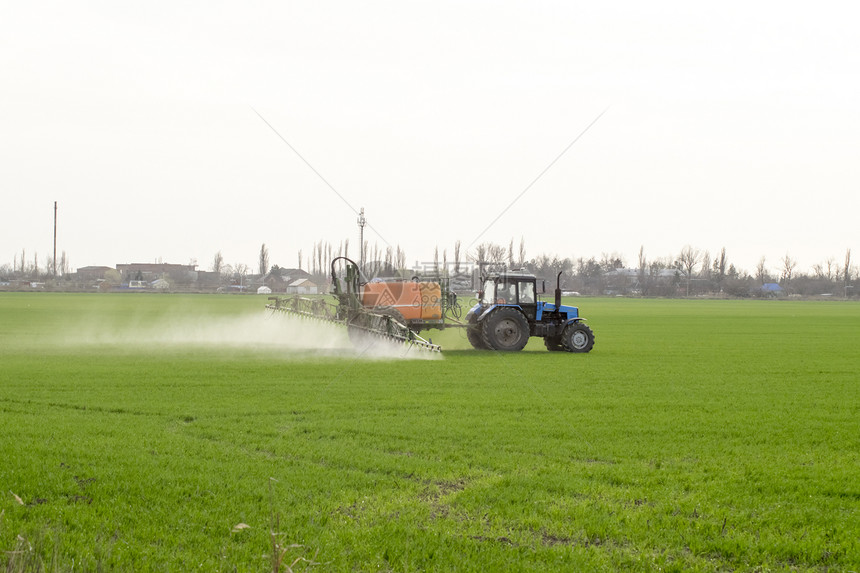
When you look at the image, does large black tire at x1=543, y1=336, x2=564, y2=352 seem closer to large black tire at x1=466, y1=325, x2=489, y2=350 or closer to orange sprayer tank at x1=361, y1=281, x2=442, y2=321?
large black tire at x1=466, y1=325, x2=489, y2=350

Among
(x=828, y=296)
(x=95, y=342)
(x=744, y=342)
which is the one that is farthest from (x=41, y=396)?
(x=828, y=296)

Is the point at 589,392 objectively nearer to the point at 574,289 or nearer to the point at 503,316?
the point at 503,316

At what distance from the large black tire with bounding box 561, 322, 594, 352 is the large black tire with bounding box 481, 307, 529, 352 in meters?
1.53

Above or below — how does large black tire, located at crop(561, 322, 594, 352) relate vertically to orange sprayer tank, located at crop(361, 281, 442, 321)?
below

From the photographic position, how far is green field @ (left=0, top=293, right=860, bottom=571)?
688 centimetres

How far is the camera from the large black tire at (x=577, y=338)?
25.1 meters

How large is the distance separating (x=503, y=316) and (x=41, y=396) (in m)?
13.6

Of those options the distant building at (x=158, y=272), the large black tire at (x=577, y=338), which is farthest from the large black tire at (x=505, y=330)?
the distant building at (x=158, y=272)

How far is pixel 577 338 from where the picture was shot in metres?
25.2

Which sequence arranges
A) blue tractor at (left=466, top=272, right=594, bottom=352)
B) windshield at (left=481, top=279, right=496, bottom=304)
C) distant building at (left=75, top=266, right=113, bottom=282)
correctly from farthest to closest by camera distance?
distant building at (left=75, top=266, right=113, bottom=282)
windshield at (left=481, top=279, right=496, bottom=304)
blue tractor at (left=466, top=272, right=594, bottom=352)

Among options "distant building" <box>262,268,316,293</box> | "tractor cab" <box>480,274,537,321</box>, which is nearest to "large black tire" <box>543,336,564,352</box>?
"tractor cab" <box>480,274,537,321</box>

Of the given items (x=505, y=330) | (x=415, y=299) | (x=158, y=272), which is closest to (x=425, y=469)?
(x=505, y=330)

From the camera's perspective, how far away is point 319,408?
13.8 metres

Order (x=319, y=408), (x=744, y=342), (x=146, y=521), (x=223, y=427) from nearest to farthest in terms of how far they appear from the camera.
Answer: (x=146, y=521), (x=223, y=427), (x=319, y=408), (x=744, y=342)
